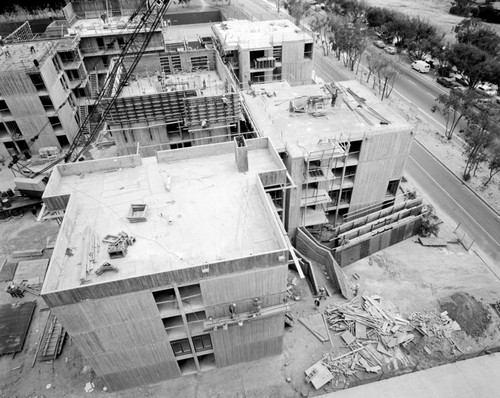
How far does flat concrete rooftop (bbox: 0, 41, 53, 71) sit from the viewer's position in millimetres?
51781

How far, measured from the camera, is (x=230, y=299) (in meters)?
25.4

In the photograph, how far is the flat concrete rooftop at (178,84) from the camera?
147ft

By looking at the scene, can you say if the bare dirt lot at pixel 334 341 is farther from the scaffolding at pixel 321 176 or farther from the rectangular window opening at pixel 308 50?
the rectangular window opening at pixel 308 50

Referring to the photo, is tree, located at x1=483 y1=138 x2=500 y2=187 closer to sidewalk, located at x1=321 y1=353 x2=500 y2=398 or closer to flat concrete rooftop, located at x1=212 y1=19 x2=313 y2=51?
sidewalk, located at x1=321 y1=353 x2=500 y2=398

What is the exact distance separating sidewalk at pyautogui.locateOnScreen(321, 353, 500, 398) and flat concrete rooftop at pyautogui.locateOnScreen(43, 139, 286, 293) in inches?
606

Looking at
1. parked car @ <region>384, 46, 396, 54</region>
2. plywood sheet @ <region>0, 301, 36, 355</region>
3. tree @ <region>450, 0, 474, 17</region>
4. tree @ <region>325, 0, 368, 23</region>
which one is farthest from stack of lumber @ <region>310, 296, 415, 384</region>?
tree @ <region>450, 0, 474, 17</region>

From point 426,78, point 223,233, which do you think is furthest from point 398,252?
point 426,78

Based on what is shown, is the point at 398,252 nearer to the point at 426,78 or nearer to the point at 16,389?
the point at 16,389

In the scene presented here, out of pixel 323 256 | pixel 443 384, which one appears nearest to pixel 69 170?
pixel 323 256

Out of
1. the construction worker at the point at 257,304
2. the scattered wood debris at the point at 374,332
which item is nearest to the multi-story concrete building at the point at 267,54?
the scattered wood debris at the point at 374,332

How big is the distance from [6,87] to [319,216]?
48895 mm

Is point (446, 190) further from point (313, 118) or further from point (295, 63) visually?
point (295, 63)

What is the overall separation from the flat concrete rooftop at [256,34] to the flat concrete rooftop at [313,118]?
1315 cm

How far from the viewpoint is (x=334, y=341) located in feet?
106
